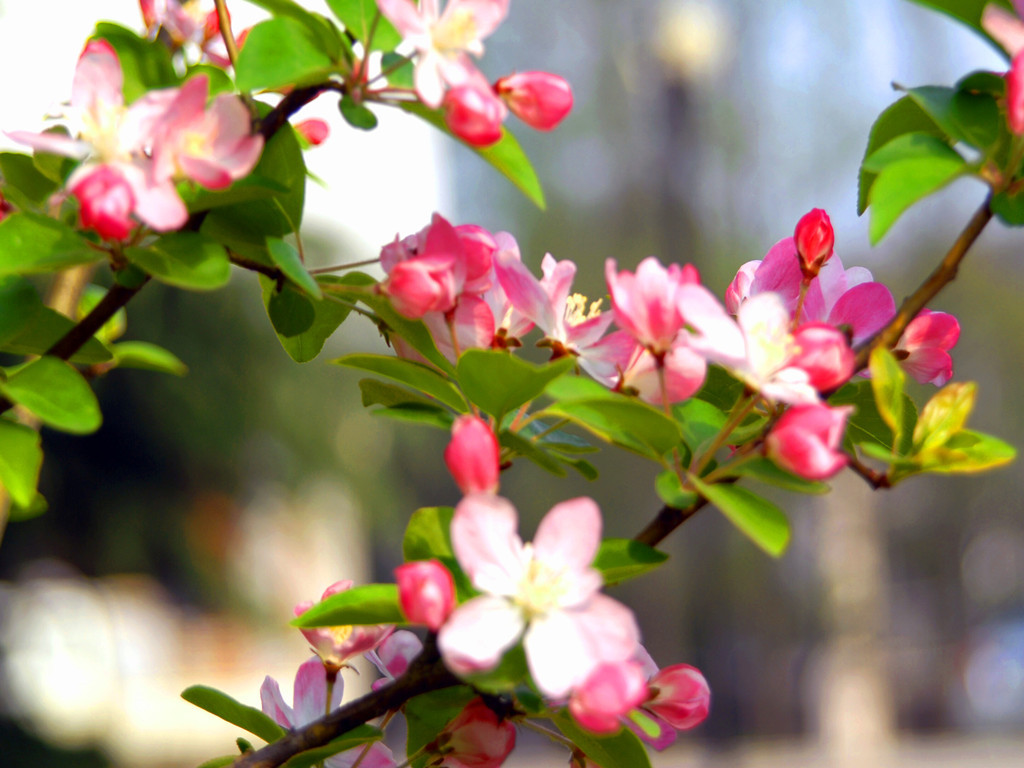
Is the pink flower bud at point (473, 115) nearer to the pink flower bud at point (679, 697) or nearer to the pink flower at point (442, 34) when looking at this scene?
the pink flower at point (442, 34)

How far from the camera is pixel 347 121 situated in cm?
42

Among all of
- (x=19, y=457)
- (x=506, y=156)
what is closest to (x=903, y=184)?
(x=506, y=156)

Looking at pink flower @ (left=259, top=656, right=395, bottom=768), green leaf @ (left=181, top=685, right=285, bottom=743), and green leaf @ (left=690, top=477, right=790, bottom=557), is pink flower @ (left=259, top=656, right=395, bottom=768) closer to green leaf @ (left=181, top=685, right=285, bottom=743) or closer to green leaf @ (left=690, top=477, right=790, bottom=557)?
green leaf @ (left=181, top=685, right=285, bottom=743)

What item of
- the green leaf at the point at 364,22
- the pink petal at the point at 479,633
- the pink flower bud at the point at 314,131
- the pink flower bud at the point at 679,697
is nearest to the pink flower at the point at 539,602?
the pink petal at the point at 479,633

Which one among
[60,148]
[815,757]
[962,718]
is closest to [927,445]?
[60,148]

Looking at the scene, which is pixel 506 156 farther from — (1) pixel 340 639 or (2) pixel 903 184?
(1) pixel 340 639

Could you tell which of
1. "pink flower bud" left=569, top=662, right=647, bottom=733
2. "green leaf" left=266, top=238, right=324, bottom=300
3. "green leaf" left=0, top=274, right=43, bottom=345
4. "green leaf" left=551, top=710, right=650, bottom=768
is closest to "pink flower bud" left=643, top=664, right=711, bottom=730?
"green leaf" left=551, top=710, right=650, bottom=768

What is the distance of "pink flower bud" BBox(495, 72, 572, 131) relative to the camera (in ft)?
1.39

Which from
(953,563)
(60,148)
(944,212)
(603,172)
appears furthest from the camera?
(953,563)

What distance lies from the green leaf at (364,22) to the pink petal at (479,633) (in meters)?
0.24

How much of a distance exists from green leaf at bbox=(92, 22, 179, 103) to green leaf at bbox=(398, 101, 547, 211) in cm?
11

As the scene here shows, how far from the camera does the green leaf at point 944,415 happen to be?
0.40 m

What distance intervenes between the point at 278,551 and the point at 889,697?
5401 millimetres

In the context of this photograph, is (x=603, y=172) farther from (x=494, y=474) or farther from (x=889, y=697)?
(x=494, y=474)
